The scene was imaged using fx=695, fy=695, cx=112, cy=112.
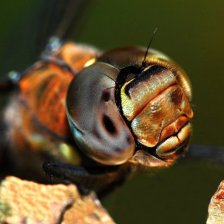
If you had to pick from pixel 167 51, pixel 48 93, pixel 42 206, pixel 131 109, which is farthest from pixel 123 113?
pixel 167 51

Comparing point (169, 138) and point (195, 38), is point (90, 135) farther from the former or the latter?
point (195, 38)

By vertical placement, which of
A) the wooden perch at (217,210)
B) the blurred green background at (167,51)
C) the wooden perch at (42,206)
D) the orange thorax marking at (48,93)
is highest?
the wooden perch at (217,210)

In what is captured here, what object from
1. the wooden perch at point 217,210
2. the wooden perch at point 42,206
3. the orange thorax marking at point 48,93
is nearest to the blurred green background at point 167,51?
the orange thorax marking at point 48,93

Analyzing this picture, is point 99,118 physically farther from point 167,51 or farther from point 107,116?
point 167,51

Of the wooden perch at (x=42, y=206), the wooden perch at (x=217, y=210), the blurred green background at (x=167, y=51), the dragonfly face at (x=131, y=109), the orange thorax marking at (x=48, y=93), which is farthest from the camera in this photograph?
the blurred green background at (x=167, y=51)

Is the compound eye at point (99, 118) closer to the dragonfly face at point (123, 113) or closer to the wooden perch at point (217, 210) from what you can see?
the dragonfly face at point (123, 113)

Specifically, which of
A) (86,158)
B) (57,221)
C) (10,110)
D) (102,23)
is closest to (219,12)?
(102,23)

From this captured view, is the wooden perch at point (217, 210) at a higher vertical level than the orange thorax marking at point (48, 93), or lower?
higher

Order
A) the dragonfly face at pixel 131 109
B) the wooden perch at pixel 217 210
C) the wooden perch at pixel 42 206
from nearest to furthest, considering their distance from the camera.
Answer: the wooden perch at pixel 217 210 → the wooden perch at pixel 42 206 → the dragonfly face at pixel 131 109
